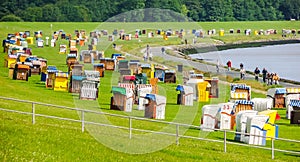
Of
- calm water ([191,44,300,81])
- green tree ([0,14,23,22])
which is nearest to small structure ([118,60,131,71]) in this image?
calm water ([191,44,300,81])

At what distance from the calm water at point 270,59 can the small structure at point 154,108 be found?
4555cm

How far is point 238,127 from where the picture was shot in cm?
3688

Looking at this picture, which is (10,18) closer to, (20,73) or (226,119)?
(20,73)

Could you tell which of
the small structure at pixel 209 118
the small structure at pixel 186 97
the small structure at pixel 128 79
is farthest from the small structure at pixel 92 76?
the small structure at pixel 209 118

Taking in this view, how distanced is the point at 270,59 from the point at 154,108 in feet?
270

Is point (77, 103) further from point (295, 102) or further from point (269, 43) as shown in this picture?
point (269, 43)

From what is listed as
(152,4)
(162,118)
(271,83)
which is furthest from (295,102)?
(152,4)

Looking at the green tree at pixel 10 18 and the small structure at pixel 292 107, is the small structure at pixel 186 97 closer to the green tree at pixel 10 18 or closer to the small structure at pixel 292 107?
the small structure at pixel 292 107

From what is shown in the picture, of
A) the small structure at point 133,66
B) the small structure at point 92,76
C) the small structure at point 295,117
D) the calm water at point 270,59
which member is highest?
the small structure at point 92,76

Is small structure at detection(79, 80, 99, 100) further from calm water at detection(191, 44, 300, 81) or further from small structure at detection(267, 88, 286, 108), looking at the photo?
calm water at detection(191, 44, 300, 81)

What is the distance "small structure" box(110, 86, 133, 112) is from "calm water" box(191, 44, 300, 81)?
4320 cm

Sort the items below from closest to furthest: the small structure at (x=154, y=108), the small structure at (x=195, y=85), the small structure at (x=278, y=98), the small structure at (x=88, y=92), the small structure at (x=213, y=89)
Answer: the small structure at (x=154, y=108) → the small structure at (x=88, y=92) → the small structure at (x=195, y=85) → the small structure at (x=278, y=98) → the small structure at (x=213, y=89)

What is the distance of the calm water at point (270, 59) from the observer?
99125 mm

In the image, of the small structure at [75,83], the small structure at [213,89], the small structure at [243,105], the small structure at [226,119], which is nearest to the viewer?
the small structure at [226,119]
